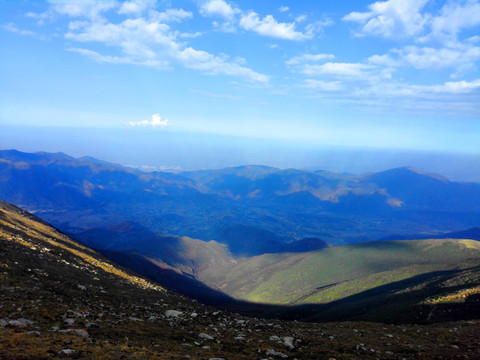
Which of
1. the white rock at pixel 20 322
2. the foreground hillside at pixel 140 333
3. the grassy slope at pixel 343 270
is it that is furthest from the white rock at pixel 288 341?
the grassy slope at pixel 343 270

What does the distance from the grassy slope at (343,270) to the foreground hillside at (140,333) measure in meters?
70.4

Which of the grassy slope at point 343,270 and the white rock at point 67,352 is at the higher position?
the white rock at point 67,352

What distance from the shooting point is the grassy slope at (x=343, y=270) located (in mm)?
87312

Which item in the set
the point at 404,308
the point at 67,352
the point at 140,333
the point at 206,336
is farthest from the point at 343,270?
the point at 67,352

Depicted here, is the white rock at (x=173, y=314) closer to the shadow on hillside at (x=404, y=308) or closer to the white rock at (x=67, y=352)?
the white rock at (x=67, y=352)

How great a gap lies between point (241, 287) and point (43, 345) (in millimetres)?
136521

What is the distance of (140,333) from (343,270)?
4861 inches

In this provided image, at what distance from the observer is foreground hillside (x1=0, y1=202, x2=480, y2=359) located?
1061 centimetres

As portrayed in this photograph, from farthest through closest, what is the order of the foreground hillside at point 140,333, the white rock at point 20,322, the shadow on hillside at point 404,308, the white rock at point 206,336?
the shadow on hillside at point 404,308, the white rock at point 206,336, the white rock at point 20,322, the foreground hillside at point 140,333

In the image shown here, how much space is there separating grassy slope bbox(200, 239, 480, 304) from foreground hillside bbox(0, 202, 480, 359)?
70412mm

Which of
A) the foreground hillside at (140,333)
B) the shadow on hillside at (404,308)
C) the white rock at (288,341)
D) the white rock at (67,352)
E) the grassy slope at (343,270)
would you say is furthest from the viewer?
the grassy slope at (343,270)

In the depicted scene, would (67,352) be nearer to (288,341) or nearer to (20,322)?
(20,322)

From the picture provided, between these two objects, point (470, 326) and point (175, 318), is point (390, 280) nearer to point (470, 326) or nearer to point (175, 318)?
point (470, 326)

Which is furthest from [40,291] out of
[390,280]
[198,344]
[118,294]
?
[390,280]
